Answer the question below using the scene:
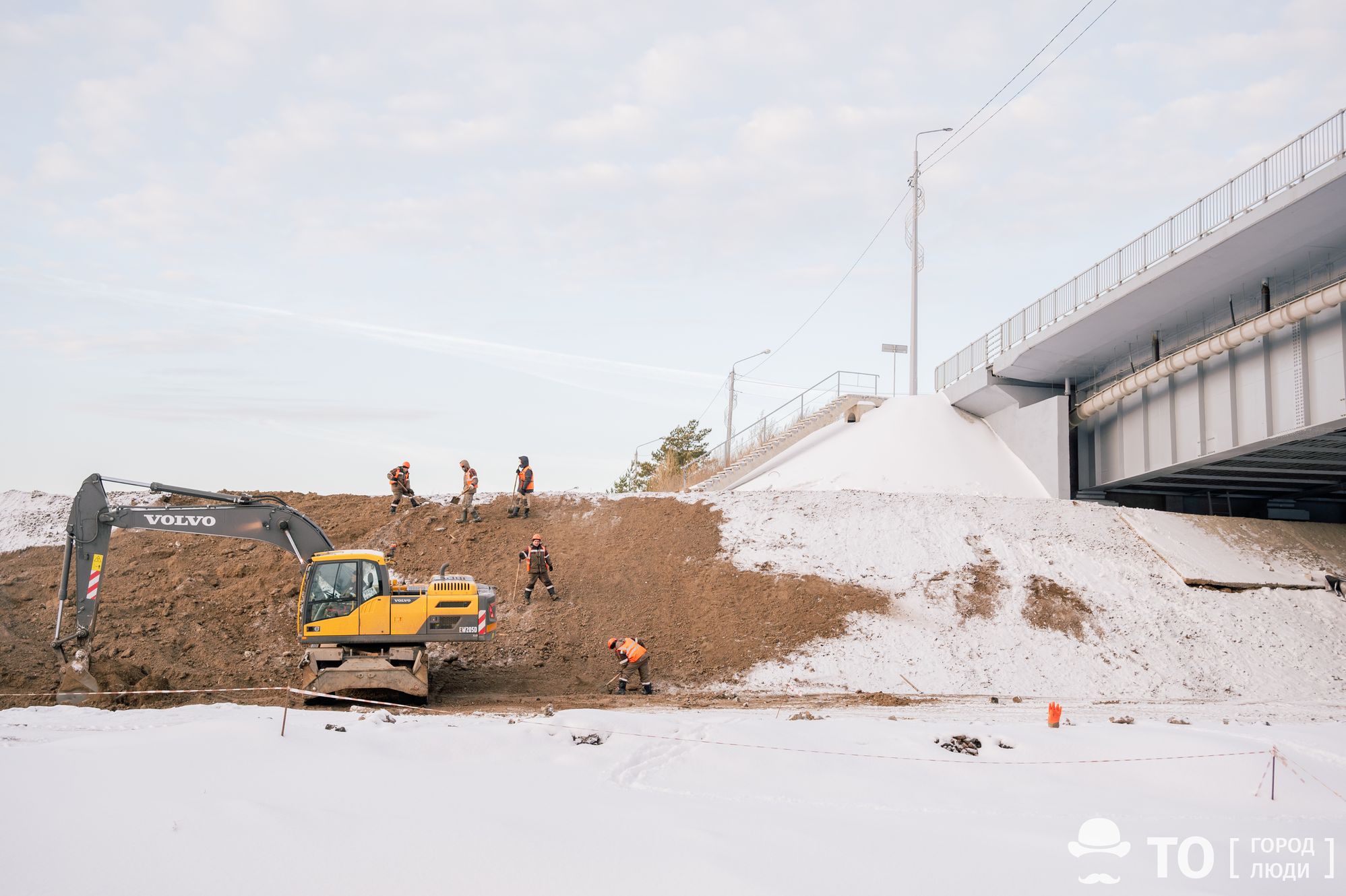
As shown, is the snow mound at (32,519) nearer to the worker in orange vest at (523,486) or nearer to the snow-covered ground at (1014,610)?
the worker in orange vest at (523,486)

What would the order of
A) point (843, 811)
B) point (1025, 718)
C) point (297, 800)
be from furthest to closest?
point (1025, 718) < point (843, 811) < point (297, 800)

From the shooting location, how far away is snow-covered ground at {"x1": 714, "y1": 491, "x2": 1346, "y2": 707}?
67.2 feet

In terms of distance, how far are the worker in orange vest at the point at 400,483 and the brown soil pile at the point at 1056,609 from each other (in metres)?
16.6

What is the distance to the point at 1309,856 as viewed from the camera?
7.41 m

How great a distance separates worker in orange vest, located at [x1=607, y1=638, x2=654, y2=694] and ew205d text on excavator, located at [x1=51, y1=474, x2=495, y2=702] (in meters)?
2.61

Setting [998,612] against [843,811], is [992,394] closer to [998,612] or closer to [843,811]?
[998,612]

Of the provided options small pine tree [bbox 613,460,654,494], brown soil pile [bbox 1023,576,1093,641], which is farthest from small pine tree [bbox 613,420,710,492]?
brown soil pile [bbox 1023,576,1093,641]

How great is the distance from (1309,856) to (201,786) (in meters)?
8.82

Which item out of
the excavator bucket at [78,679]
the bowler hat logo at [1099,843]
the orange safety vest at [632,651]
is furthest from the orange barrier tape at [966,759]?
the excavator bucket at [78,679]

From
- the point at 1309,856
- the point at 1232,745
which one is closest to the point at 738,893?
the point at 1309,856

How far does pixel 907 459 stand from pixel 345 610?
2240 centimetres

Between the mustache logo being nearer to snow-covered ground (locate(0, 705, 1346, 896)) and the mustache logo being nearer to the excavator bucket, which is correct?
snow-covered ground (locate(0, 705, 1346, 896))

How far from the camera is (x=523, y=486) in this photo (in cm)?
2614

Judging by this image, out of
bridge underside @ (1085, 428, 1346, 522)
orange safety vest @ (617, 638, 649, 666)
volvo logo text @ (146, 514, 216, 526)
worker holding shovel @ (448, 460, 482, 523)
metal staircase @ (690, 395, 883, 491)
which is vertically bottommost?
orange safety vest @ (617, 638, 649, 666)
